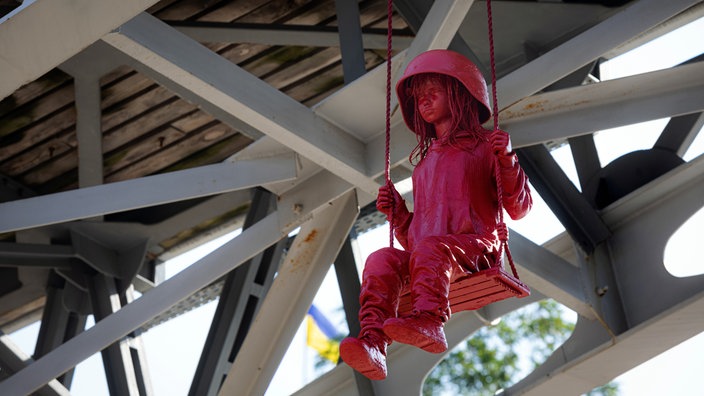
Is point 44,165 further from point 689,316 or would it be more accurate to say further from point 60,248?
point 689,316

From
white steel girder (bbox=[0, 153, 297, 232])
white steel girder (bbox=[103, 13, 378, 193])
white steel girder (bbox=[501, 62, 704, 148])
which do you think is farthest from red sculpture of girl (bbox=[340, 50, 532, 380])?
white steel girder (bbox=[0, 153, 297, 232])

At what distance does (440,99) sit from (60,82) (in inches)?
189

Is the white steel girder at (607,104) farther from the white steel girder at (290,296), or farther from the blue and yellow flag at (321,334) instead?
the blue and yellow flag at (321,334)

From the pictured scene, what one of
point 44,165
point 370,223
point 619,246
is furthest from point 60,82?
point 619,246

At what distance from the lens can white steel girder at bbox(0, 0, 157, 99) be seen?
5645 mm

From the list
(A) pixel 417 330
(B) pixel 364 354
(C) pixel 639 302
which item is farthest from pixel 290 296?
(A) pixel 417 330

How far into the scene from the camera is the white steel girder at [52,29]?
564cm

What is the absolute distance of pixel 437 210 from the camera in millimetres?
6238

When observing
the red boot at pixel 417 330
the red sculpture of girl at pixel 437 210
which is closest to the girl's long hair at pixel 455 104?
the red sculpture of girl at pixel 437 210

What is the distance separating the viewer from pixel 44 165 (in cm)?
1138

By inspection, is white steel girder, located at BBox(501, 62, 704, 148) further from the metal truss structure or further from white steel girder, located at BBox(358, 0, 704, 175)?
white steel girder, located at BBox(358, 0, 704, 175)

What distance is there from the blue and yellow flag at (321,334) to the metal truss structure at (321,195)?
391 inches

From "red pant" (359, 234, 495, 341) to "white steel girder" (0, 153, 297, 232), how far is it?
1.84 meters

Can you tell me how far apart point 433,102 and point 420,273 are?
1070 millimetres
